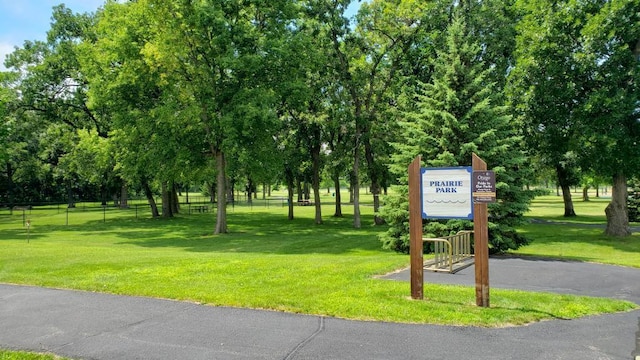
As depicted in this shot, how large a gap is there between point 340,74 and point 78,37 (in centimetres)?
2425

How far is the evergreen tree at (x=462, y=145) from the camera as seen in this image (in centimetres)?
1434

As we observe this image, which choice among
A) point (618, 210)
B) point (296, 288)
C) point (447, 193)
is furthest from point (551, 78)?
point (296, 288)

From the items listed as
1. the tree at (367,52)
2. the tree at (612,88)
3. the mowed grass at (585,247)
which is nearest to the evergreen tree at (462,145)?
the mowed grass at (585,247)

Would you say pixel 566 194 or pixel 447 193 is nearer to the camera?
pixel 447 193

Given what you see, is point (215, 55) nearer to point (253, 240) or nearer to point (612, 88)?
point (253, 240)

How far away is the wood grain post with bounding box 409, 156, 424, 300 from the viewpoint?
7727mm

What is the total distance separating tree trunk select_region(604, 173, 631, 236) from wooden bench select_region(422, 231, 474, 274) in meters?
12.0

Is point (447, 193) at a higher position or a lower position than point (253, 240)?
higher

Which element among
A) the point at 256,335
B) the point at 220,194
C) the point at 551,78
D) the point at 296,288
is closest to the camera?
the point at 256,335

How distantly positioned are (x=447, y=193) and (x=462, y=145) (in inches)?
267

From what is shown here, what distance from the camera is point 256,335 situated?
5934 mm

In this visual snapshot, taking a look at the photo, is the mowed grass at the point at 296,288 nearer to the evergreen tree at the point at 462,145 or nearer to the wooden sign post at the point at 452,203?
the wooden sign post at the point at 452,203

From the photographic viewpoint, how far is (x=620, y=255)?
52.9 ft

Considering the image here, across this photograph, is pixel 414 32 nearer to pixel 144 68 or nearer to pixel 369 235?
pixel 369 235
